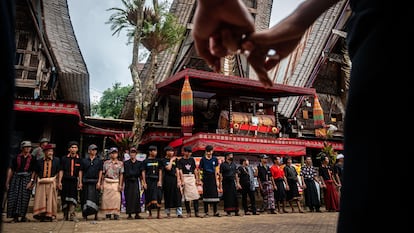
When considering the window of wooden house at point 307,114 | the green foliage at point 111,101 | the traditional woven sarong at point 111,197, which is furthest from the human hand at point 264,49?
the green foliage at point 111,101

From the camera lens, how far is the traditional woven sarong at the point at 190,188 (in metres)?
8.53

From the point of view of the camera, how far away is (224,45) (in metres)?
0.89

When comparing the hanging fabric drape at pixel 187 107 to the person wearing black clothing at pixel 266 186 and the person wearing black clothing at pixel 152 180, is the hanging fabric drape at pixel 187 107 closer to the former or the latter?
the person wearing black clothing at pixel 266 186

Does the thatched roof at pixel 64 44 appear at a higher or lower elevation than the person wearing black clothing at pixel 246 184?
higher

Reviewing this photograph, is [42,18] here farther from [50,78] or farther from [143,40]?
[143,40]

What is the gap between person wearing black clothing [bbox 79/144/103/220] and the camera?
24.3ft

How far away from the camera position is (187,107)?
1180 cm

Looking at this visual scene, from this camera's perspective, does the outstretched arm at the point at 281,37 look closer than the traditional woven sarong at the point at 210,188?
Yes

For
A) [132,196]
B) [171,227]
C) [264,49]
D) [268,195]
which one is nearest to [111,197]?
[132,196]

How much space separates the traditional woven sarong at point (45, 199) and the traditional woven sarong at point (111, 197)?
1.07 metres

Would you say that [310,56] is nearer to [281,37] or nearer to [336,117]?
[336,117]

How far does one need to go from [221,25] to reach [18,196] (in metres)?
7.50

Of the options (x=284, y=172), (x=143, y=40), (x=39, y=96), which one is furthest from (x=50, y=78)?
(x=284, y=172)

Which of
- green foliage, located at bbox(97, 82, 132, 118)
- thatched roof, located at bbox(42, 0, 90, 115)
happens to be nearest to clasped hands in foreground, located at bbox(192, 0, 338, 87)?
thatched roof, located at bbox(42, 0, 90, 115)
